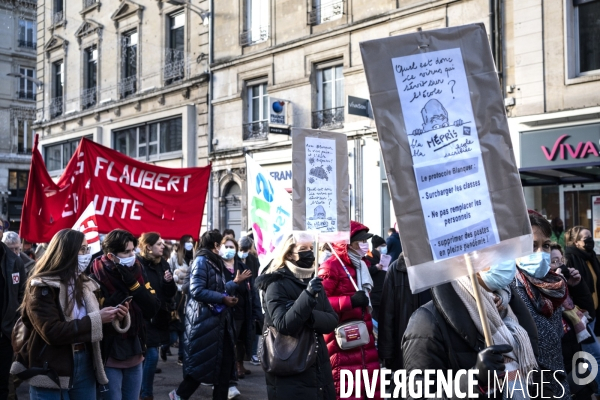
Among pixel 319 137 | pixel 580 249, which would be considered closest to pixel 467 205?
pixel 319 137

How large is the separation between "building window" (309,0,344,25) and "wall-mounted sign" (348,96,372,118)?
3.42 metres

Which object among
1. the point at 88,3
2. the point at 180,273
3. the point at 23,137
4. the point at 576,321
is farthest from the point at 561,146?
the point at 23,137

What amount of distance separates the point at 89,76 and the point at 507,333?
1120 inches

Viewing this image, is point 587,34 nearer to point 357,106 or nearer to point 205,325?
point 357,106

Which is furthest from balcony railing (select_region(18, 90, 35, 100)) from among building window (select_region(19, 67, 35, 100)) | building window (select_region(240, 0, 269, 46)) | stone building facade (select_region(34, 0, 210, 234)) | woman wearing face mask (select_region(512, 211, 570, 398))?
Result: woman wearing face mask (select_region(512, 211, 570, 398))

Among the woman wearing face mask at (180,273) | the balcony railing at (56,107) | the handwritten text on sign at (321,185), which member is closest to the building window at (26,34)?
the balcony railing at (56,107)

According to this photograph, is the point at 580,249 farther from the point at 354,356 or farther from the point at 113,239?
the point at 113,239

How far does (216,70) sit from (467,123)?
20.3 metres

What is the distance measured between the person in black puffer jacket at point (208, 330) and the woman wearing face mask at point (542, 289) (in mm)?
3415

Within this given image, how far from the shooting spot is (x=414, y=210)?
2.78m

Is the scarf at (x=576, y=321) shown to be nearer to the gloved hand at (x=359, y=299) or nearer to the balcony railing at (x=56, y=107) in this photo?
the gloved hand at (x=359, y=299)

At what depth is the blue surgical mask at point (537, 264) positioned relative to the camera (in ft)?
13.9

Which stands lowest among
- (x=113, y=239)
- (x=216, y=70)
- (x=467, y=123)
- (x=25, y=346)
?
(x=25, y=346)

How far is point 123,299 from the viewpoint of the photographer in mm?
5555
